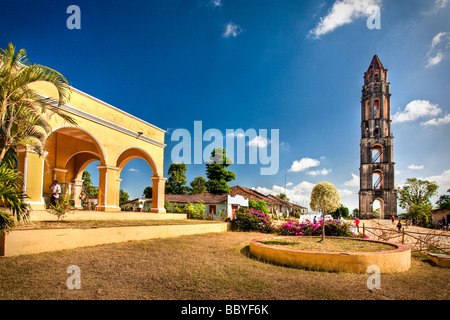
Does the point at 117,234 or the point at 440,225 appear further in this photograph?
the point at 440,225

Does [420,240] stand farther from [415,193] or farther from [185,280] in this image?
[415,193]

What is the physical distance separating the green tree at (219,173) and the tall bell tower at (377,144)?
85.2ft

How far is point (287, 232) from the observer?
617 inches

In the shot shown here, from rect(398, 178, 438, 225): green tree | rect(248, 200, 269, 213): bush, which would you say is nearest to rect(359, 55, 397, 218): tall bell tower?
rect(398, 178, 438, 225): green tree

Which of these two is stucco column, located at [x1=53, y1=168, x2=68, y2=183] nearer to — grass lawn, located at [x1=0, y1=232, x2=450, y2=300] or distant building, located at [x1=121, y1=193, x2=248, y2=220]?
grass lawn, located at [x1=0, y1=232, x2=450, y2=300]

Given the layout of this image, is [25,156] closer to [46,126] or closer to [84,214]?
[46,126]

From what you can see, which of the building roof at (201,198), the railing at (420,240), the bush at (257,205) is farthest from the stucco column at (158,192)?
the bush at (257,205)

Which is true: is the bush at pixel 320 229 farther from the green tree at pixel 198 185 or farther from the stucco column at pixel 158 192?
the green tree at pixel 198 185

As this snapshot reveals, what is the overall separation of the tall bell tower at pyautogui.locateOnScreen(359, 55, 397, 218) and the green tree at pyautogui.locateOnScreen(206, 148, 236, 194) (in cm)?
2597

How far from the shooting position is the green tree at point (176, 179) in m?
43.7
